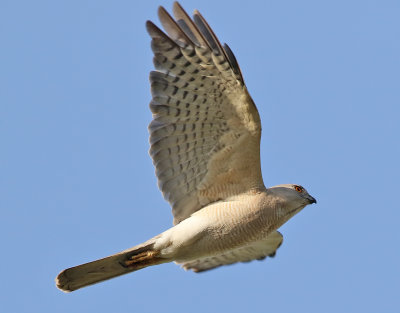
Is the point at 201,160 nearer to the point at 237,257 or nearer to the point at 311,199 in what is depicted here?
the point at 311,199

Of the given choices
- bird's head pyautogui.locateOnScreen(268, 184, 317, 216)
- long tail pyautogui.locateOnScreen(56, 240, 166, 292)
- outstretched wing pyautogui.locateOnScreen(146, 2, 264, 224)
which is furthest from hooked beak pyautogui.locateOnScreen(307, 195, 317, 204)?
long tail pyautogui.locateOnScreen(56, 240, 166, 292)

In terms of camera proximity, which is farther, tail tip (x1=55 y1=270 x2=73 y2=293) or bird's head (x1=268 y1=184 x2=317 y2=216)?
bird's head (x1=268 y1=184 x2=317 y2=216)

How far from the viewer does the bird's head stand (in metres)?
10.0

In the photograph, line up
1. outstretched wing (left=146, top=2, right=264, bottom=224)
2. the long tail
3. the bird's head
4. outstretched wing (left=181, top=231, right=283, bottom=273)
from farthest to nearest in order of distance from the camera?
outstretched wing (left=181, top=231, right=283, bottom=273)
the bird's head
the long tail
outstretched wing (left=146, top=2, right=264, bottom=224)

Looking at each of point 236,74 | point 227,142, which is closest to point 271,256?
point 227,142

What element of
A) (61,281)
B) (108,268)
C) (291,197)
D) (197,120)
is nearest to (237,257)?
(291,197)

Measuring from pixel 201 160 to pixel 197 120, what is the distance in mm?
473

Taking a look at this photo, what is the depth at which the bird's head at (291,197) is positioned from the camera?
10.0 m

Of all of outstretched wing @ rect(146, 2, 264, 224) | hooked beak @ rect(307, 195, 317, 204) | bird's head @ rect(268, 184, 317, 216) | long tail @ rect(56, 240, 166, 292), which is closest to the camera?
outstretched wing @ rect(146, 2, 264, 224)

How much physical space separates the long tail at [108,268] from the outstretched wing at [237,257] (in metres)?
1.51

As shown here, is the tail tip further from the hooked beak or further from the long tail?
the hooked beak

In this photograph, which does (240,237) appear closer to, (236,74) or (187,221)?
(187,221)

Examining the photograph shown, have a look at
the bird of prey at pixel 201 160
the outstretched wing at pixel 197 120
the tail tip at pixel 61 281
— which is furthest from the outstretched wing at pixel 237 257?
the tail tip at pixel 61 281

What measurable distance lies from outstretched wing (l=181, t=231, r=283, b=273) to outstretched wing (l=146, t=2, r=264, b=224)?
1394 millimetres
